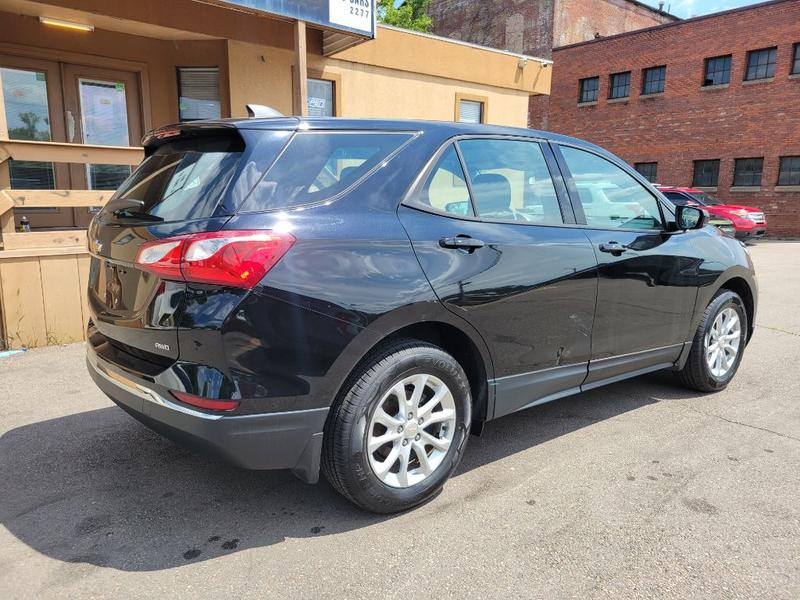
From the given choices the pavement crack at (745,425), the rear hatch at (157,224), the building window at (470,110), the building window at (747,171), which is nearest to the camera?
the rear hatch at (157,224)

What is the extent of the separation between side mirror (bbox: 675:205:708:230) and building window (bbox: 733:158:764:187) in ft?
73.9

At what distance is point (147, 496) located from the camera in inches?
121

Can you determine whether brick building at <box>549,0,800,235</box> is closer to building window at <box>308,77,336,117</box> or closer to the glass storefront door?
building window at <box>308,77,336,117</box>

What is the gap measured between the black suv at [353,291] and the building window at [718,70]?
24180mm

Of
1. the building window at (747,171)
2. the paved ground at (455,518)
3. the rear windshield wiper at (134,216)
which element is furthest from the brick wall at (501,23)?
the rear windshield wiper at (134,216)

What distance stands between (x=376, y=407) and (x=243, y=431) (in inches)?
23.1

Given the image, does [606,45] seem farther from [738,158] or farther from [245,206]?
[245,206]

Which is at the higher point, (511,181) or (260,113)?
(260,113)

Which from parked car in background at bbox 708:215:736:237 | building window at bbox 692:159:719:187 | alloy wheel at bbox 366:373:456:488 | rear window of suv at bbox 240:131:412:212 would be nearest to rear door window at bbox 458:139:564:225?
rear window of suv at bbox 240:131:412:212

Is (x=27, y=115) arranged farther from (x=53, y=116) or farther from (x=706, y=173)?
(x=706, y=173)

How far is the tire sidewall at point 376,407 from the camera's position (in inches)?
104

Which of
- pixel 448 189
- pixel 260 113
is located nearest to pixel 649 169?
pixel 448 189

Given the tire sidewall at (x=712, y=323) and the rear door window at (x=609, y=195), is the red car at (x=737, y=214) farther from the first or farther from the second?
the rear door window at (x=609, y=195)

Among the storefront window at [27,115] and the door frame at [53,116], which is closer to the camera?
the door frame at [53,116]
